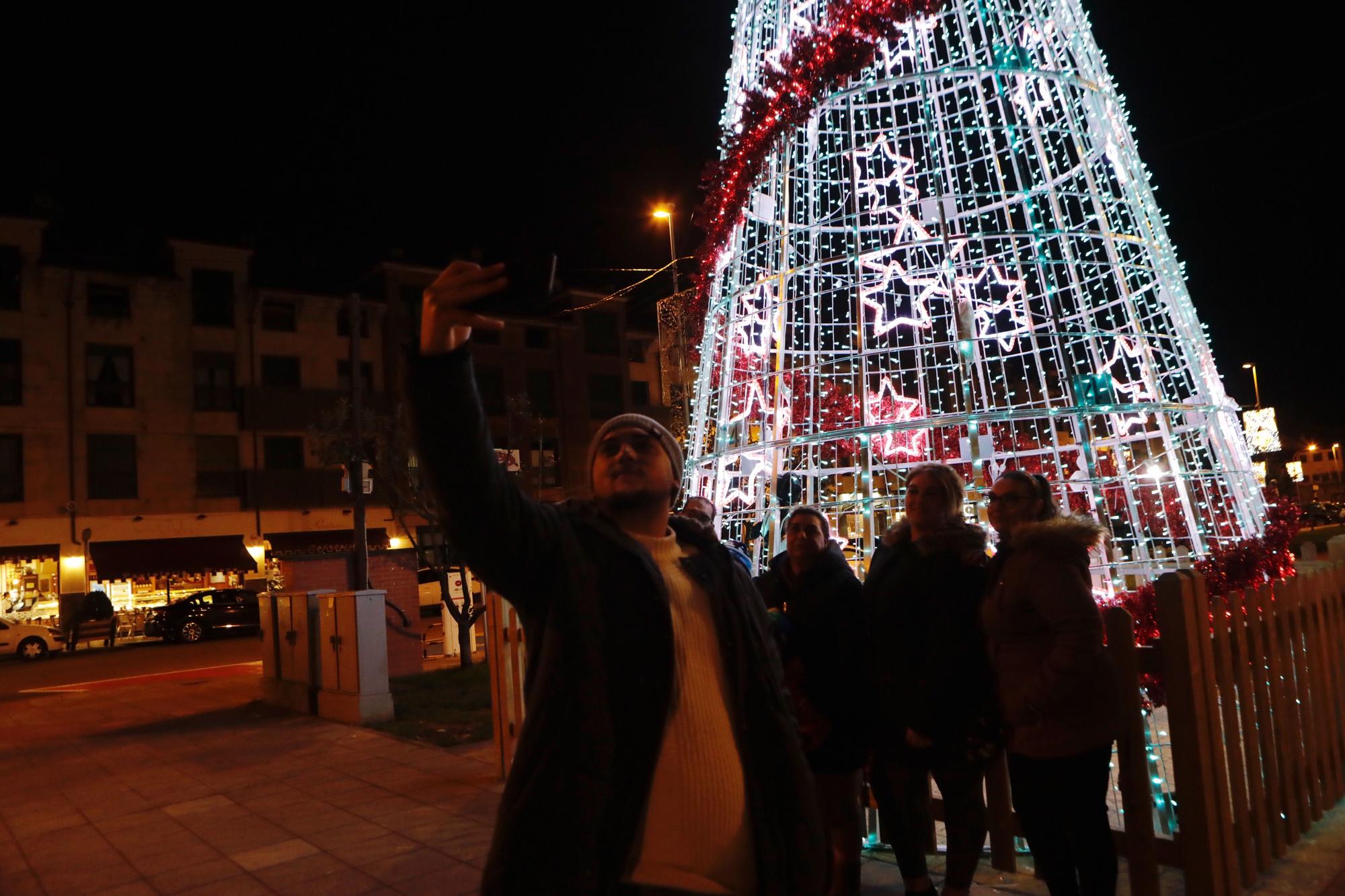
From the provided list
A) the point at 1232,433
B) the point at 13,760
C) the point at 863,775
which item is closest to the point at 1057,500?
the point at 1232,433

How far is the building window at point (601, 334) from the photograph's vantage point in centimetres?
3750

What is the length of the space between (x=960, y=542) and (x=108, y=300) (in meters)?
30.8

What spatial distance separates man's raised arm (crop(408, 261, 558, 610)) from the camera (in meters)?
1.69

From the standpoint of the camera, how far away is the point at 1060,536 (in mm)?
2969

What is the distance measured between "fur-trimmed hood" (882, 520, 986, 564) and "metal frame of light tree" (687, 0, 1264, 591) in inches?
57.8

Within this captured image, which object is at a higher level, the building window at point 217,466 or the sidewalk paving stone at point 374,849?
the building window at point 217,466

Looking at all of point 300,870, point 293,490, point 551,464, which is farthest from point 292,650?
point 551,464

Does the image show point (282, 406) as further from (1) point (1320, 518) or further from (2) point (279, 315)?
(1) point (1320, 518)

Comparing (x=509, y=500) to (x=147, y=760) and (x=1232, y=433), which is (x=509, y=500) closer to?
(x=1232, y=433)

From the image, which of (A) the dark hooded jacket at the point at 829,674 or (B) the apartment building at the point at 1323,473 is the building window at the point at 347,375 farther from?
(B) the apartment building at the point at 1323,473

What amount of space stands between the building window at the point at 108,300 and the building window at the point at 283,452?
5.51 meters

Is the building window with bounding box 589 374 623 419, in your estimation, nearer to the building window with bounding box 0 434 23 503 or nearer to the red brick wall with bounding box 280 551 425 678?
the building window with bounding box 0 434 23 503

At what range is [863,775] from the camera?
4270mm

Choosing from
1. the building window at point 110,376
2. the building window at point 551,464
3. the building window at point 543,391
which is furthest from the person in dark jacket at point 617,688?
the building window at point 551,464
